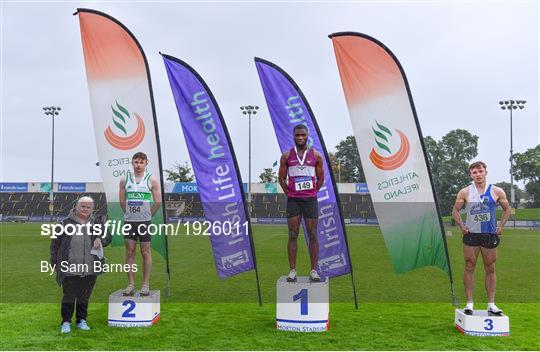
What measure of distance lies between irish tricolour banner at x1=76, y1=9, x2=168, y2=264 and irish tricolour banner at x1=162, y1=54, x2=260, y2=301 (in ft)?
1.79

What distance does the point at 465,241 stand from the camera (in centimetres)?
602

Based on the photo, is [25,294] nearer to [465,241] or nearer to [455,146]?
[465,241]

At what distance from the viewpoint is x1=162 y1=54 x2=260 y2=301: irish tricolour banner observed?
757 cm

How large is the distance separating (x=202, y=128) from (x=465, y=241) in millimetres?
4205

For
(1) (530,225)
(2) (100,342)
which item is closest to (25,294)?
(2) (100,342)

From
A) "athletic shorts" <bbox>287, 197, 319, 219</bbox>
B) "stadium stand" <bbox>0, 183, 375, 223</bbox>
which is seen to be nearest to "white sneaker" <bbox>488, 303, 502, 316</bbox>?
"athletic shorts" <bbox>287, 197, 319, 219</bbox>

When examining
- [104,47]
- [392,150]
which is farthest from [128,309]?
[392,150]

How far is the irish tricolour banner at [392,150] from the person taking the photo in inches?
283

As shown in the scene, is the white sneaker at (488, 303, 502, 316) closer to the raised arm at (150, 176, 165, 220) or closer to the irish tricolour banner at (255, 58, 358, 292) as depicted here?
the irish tricolour banner at (255, 58, 358, 292)

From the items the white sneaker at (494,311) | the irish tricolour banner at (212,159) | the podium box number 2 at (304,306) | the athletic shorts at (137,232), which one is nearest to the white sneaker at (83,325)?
the athletic shorts at (137,232)

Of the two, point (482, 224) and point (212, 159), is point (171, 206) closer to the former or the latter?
point (212, 159)

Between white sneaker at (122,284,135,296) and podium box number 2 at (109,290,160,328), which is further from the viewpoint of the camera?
white sneaker at (122,284,135,296)

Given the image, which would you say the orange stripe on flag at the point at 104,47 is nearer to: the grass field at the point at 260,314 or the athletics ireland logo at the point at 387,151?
the grass field at the point at 260,314

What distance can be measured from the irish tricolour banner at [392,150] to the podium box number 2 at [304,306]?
1958 millimetres
